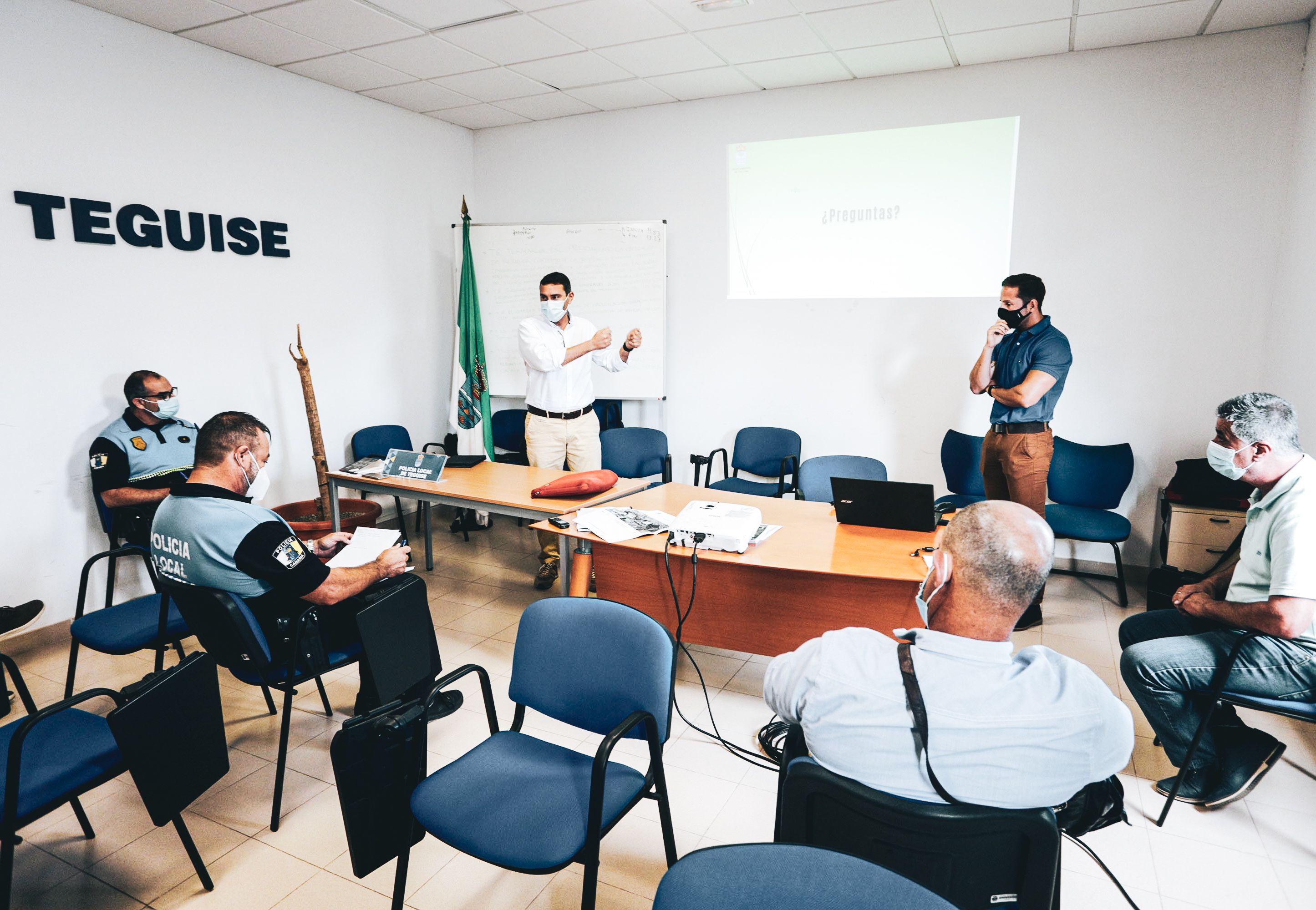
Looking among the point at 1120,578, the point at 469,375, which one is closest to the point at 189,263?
the point at 469,375

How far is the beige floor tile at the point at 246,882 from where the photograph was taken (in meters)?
1.87

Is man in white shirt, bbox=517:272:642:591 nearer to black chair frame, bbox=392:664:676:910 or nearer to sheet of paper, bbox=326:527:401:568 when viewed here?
sheet of paper, bbox=326:527:401:568

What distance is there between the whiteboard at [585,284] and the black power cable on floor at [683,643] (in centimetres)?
251

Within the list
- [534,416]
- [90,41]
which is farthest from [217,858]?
[90,41]

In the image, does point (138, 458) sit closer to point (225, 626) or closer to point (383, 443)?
point (383, 443)

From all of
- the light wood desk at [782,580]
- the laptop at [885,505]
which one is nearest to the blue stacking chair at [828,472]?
the light wood desk at [782,580]

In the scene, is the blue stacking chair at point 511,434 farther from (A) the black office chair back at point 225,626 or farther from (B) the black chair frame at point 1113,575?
(B) the black chair frame at point 1113,575

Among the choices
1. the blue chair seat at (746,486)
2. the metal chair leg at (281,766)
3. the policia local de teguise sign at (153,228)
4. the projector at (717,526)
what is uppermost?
the policia local de teguise sign at (153,228)

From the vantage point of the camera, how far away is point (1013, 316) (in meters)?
3.54

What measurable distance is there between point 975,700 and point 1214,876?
5.00 feet

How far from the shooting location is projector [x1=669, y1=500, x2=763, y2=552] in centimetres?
247

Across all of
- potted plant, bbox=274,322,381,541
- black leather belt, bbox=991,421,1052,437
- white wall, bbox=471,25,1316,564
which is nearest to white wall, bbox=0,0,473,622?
potted plant, bbox=274,322,381,541

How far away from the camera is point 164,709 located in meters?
1.70

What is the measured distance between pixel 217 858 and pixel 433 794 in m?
0.92
